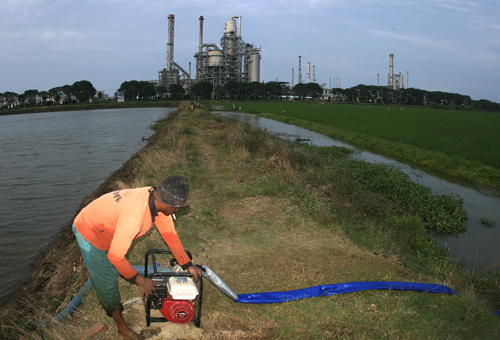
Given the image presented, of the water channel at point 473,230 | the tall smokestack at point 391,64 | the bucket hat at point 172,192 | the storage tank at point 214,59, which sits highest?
the tall smokestack at point 391,64

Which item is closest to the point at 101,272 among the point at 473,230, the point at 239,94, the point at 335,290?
the point at 335,290

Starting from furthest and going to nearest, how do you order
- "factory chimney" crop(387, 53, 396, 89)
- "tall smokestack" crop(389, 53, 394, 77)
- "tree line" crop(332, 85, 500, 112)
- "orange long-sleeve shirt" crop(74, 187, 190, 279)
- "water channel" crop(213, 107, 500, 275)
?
"factory chimney" crop(387, 53, 396, 89), "tall smokestack" crop(389, 53, 394, 77), "tree line" crop(332, 85, 500, 112), "water channel" crop(213, 107, 500, 275), "orange long-sleeve shirt" crop(74, 187, 190, 279)

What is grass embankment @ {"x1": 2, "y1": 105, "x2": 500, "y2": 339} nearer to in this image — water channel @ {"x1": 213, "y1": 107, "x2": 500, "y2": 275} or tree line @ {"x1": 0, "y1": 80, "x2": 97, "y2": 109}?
water channel @ {"x1": 213, "y1": 107, "x2": 500, "y2": 275}

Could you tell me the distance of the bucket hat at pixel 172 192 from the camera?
2.82 metres

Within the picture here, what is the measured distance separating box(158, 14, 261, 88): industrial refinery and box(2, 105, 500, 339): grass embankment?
258 ft

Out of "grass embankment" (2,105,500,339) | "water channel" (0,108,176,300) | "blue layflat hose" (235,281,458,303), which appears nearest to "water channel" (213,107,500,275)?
"grass embankment" (2,105,500,339)

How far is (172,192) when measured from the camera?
9.27 ft

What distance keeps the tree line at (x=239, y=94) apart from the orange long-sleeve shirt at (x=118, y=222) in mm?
80573

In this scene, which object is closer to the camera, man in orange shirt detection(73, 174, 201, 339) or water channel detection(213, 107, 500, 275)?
man in orange shirt detection(73, 174, 201, 339)

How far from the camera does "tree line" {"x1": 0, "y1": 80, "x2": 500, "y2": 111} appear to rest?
84438 millimetres

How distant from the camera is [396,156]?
16.5 meters

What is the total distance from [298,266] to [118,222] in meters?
2.80

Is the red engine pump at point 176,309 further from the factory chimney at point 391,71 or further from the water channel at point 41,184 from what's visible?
Result: the factory chimney at point 391,71

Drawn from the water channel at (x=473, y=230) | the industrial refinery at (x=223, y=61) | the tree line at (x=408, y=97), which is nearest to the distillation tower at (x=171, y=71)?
the industrial refinery at (x=223, y=61)
